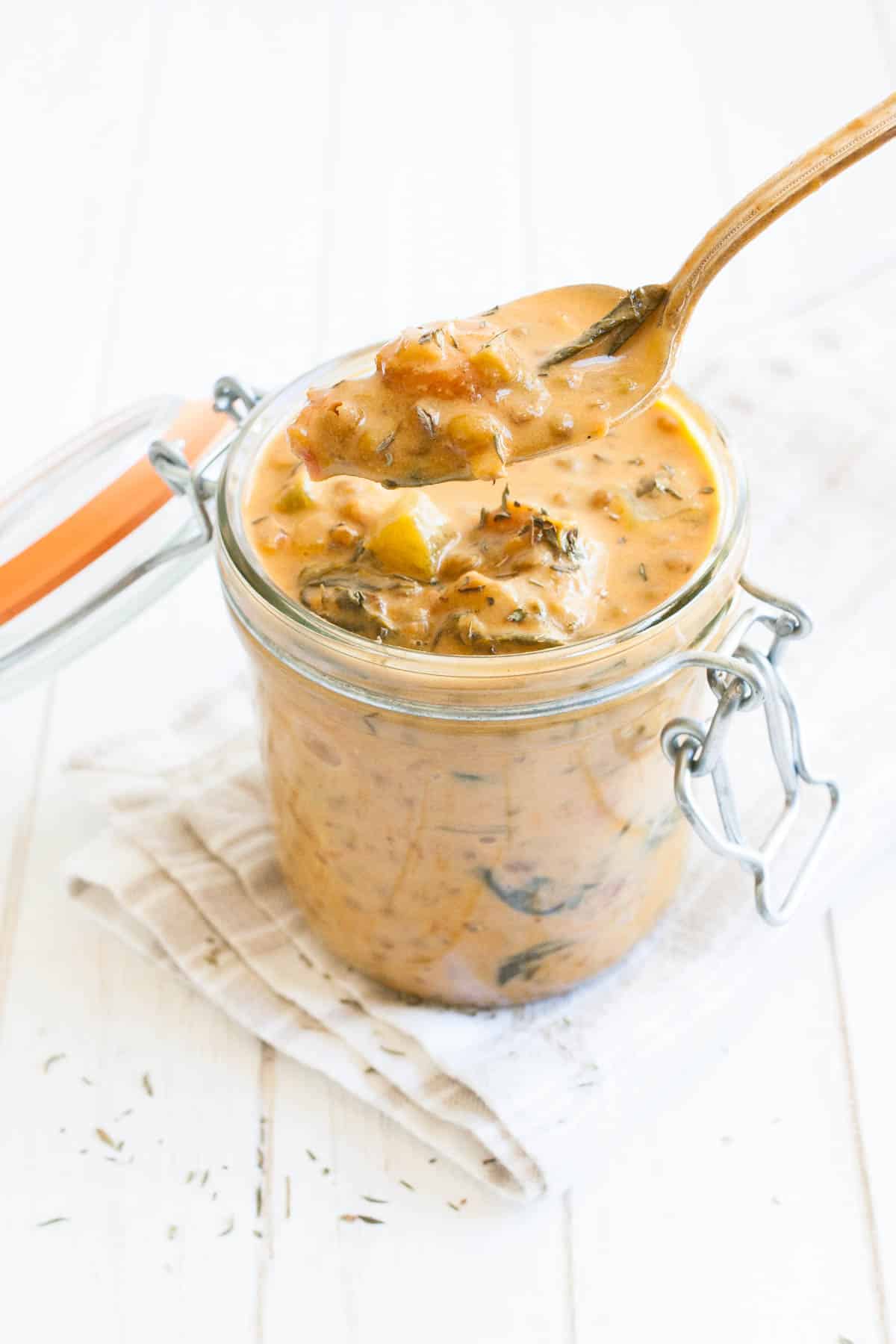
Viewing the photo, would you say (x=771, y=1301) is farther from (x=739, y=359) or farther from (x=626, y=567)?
(x=739, y=359)

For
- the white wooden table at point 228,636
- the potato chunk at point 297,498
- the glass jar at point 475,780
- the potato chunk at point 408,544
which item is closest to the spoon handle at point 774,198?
the glass jar at point 475,780

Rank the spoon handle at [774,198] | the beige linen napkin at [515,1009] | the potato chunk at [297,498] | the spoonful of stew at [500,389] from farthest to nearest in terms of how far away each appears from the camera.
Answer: the beige linen napkin at [515,1009] < the potato chunk at [297,498] < the spoonful of stew at [500,389] < the spoon handle at [774,198]

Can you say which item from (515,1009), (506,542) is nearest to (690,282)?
(506,542)

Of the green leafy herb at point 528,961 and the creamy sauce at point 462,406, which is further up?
the creamy sauce at point 462,406

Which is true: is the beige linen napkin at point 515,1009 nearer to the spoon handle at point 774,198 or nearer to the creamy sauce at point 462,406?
the creamy sauce at point 462,406

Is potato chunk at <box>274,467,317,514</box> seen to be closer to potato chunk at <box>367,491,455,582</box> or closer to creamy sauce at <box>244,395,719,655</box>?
creamy sauce at <box>244,395,719,655</box>

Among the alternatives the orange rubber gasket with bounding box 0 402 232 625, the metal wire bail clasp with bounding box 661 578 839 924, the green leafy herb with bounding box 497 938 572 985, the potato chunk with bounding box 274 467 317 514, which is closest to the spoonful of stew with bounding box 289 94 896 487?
the potato chunk with bounding box 274 467 317 514

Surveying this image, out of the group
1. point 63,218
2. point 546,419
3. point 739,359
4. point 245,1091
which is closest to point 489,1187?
point 245,1091

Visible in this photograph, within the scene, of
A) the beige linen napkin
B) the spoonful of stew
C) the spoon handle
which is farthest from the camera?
the beige linen napkin
